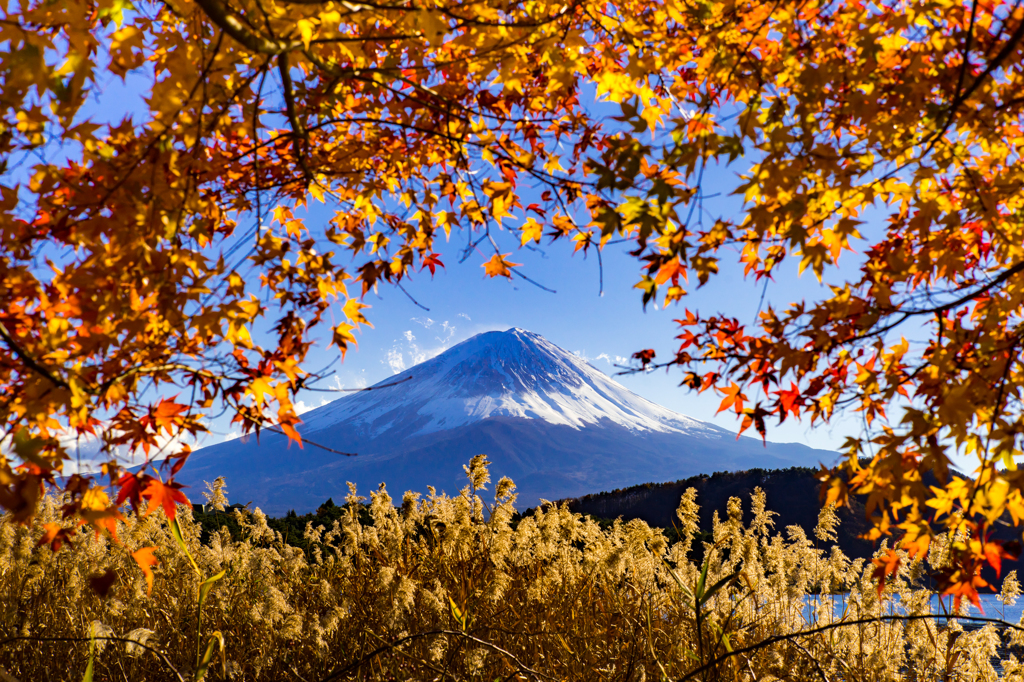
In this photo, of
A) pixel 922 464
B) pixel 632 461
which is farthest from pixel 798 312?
pixel 632 461

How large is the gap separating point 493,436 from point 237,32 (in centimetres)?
6547

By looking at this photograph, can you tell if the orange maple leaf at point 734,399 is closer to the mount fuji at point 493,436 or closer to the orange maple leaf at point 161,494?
the orange maple leaf at point 161,494

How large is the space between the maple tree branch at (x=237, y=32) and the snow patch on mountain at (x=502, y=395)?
6544cm

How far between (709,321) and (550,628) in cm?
166

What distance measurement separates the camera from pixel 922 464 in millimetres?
1663

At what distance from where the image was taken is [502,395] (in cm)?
7100

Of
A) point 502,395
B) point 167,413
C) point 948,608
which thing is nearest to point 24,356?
point 167,413

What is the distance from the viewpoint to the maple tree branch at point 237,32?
1.35 meters

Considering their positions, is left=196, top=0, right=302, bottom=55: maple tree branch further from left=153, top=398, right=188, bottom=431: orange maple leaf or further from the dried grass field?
the dried grass field

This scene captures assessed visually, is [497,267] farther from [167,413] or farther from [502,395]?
[502,395]

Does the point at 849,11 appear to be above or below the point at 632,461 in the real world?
above

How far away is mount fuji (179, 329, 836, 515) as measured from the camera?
6050 cm

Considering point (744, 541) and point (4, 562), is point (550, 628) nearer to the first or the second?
point (744, 541)

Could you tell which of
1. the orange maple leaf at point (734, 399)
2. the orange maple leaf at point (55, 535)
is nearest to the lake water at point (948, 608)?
the orange maple leaf at point (734, 399)
